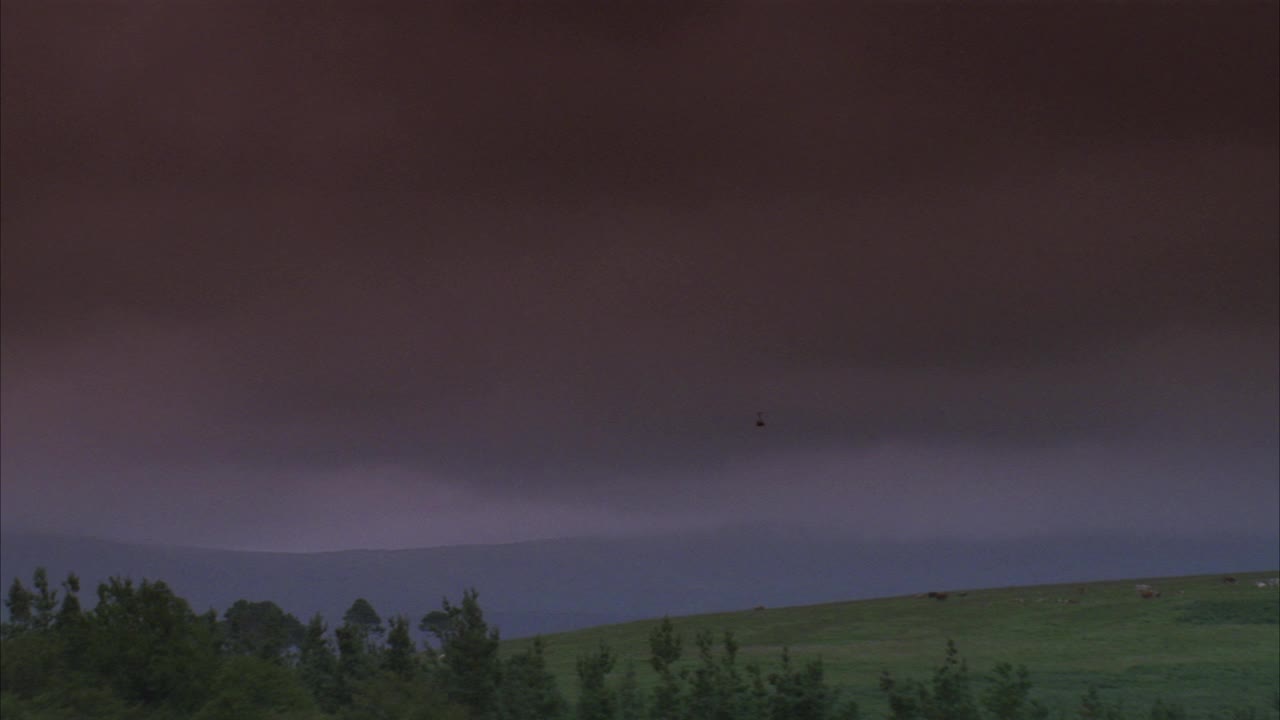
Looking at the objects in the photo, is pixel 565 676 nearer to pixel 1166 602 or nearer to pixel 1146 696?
A: pixel 1146 696

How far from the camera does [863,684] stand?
28.4 metres

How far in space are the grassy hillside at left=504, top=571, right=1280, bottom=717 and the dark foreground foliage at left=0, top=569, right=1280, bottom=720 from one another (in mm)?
7402

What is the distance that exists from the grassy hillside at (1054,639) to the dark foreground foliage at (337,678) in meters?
7.40

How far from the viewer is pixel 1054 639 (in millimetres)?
43406

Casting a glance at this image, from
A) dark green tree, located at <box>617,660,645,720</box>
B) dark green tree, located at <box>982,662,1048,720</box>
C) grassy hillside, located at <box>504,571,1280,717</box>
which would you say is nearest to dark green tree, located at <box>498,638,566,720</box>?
dark green tree, located at <box>617,660,645,720</box>

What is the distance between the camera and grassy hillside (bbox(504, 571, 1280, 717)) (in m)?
28.3

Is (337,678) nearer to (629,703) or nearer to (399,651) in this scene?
(399,651)

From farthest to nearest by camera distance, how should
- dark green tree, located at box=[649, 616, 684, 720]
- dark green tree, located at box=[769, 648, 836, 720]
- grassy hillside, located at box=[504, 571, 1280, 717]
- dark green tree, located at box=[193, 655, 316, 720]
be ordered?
grassy hillside, located at box=[504, 571, 1280, 717] → dark green tree, located at box=[649, 616, 684, 720] → dark green tree, located at box=[769, 648, 836, 720] → dark green tree, located at box=[193, 655, 316, 720]

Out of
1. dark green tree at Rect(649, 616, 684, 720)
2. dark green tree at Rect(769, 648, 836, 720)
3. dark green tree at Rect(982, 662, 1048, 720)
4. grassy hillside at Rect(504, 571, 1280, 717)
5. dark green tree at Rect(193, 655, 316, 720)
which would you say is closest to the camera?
dark green tree at Rect(193, 655, 316, 720)

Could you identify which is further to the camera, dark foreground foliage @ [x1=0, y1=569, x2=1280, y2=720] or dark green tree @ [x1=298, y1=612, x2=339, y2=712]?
dark green tree @ [x1=298, y1=612, x2=339, y2=712]

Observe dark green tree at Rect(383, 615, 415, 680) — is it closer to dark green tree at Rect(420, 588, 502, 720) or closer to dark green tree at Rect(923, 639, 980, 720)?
dark green tree at Rect(420, 588, 502, 720)

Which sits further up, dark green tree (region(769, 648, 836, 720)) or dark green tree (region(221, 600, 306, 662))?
dark green tree (region(221, 600, 306, 662))

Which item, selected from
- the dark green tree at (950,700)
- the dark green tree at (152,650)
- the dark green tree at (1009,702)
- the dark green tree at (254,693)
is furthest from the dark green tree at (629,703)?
the dark green tree at (152,650)

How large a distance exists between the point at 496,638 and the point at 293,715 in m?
2.39
